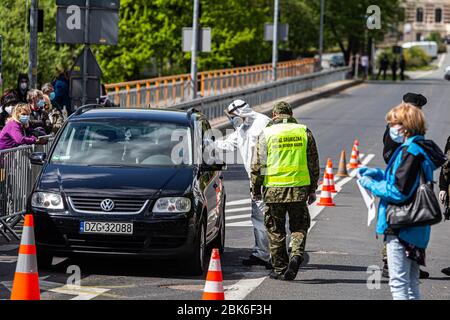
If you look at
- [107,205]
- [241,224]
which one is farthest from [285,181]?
[241,224]

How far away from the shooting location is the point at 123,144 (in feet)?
43.0

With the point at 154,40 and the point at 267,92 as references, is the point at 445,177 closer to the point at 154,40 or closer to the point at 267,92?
the point at 267,92

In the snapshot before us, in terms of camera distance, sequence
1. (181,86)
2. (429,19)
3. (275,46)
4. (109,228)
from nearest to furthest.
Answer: (109,228) < (181,86) < (275,46) < (429,19)

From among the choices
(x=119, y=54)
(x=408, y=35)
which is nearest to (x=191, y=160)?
(x=119, y=54)

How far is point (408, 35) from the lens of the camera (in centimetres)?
17812

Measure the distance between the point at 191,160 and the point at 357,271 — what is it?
6.68 ft

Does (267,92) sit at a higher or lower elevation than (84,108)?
lower

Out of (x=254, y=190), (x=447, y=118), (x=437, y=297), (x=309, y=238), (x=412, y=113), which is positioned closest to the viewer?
(x=412, y=113)

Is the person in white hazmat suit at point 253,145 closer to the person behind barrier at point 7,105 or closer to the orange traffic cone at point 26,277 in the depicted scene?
the orange traffic cone at point 26,277

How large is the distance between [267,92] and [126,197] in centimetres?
3608

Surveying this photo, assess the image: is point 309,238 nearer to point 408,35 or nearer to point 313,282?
point 313,282

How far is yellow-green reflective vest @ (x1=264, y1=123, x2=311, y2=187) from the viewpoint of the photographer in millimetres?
12047

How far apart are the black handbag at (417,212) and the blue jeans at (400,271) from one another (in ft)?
0.44

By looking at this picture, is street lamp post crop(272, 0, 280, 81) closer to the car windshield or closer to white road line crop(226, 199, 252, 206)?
white road line crop(226, 199, 252, 206)
